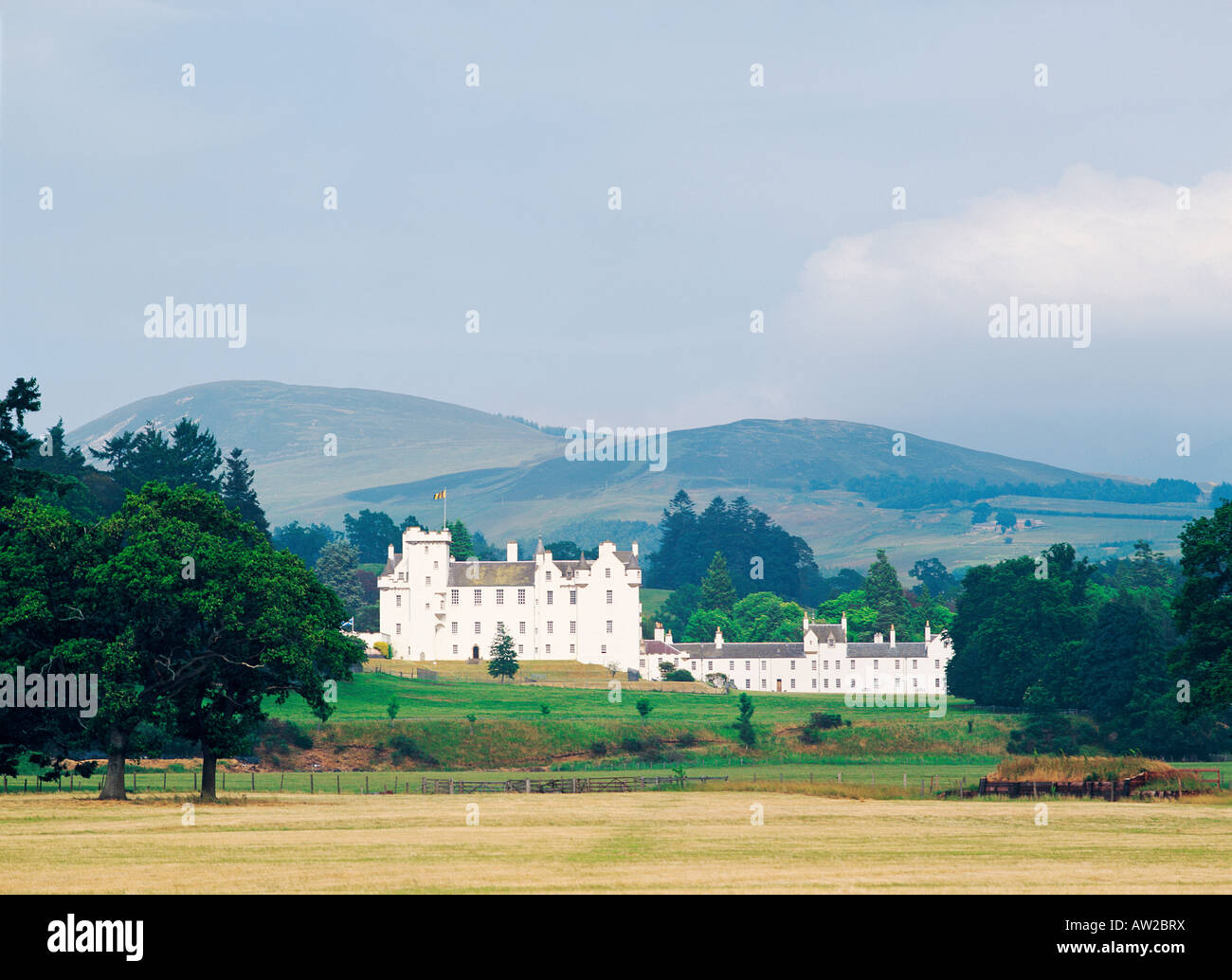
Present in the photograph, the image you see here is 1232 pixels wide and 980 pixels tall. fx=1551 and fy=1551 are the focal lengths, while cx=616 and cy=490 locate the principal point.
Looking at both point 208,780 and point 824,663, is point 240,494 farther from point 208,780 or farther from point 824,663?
point 208,780

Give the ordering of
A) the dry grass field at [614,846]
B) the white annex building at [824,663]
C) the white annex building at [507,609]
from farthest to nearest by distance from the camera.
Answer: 1. the white annex building at [824,663]
2. the white annex building at [507,609]
3. the dry grass field at [614,846]

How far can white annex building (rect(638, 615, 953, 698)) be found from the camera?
18425 centimetres

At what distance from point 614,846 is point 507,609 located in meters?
128

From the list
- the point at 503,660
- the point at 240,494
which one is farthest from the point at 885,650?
the point at 240,494

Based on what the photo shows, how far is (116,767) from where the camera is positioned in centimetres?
6397

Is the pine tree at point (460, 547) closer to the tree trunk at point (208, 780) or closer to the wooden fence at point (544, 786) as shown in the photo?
the wooden fence at point (544, 786)

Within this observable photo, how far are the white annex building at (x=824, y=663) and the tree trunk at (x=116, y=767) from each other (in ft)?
395

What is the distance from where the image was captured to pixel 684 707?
5002 inches

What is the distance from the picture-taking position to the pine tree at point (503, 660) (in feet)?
484

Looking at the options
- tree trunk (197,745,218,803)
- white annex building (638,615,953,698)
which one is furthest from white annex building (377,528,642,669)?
tree trunk (197,745,218,803)

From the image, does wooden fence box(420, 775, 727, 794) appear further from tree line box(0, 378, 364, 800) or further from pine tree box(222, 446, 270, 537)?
pine tree box(222, 446, 270, 537)

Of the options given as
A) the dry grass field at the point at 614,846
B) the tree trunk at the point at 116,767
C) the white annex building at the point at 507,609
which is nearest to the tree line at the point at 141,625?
the tree trunk at the point at 116,767

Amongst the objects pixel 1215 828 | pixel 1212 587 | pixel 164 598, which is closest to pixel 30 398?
pixel 164 598
